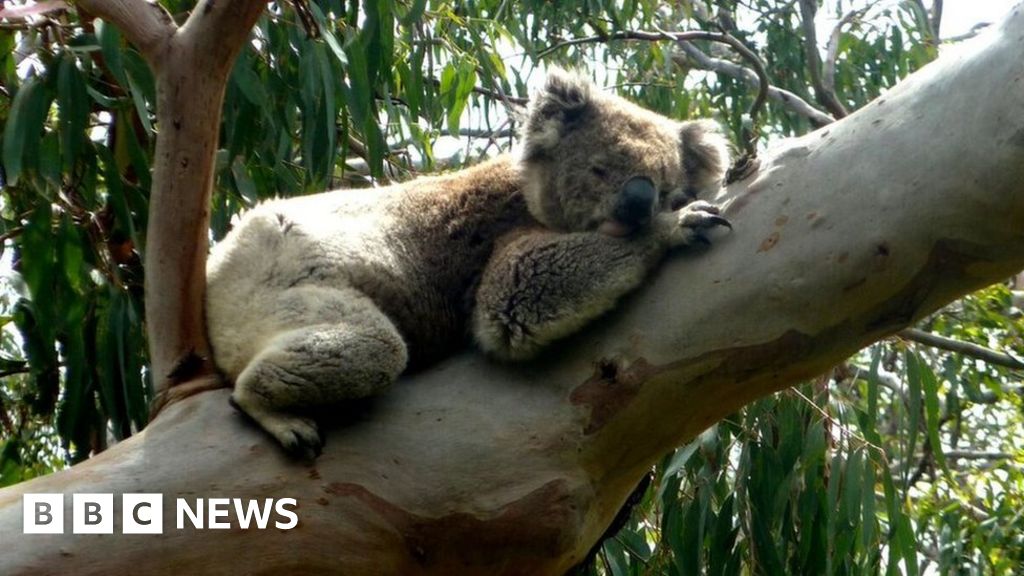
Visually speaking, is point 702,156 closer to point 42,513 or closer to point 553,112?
point 553,112

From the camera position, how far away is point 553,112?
8.67ft

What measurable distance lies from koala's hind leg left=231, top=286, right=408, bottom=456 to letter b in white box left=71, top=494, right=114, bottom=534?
275 mm

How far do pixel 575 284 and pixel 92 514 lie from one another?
2.93 feet

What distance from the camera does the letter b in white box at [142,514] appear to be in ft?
6.10

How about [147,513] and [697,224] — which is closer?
[147,513]

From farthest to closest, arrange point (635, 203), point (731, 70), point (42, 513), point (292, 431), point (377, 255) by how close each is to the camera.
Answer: point (731, 70)
point (377, 255)
point (635, 203)
point (292, 431)
point (42, 513)

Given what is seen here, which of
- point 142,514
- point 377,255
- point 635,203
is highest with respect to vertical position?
point 635,203

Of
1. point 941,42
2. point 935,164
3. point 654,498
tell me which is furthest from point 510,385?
point 941,42

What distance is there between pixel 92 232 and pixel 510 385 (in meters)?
1.38

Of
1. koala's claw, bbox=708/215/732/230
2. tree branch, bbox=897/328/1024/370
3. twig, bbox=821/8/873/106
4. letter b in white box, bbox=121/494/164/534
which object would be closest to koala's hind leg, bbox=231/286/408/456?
letter b in white box, bbox=121/494/164/534

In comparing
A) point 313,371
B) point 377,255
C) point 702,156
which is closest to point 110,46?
point 377,255

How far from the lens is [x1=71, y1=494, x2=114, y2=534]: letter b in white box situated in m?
1.85

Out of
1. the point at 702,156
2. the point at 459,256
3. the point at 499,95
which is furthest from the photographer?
the point at 499,95

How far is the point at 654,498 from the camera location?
3430 millimetres
